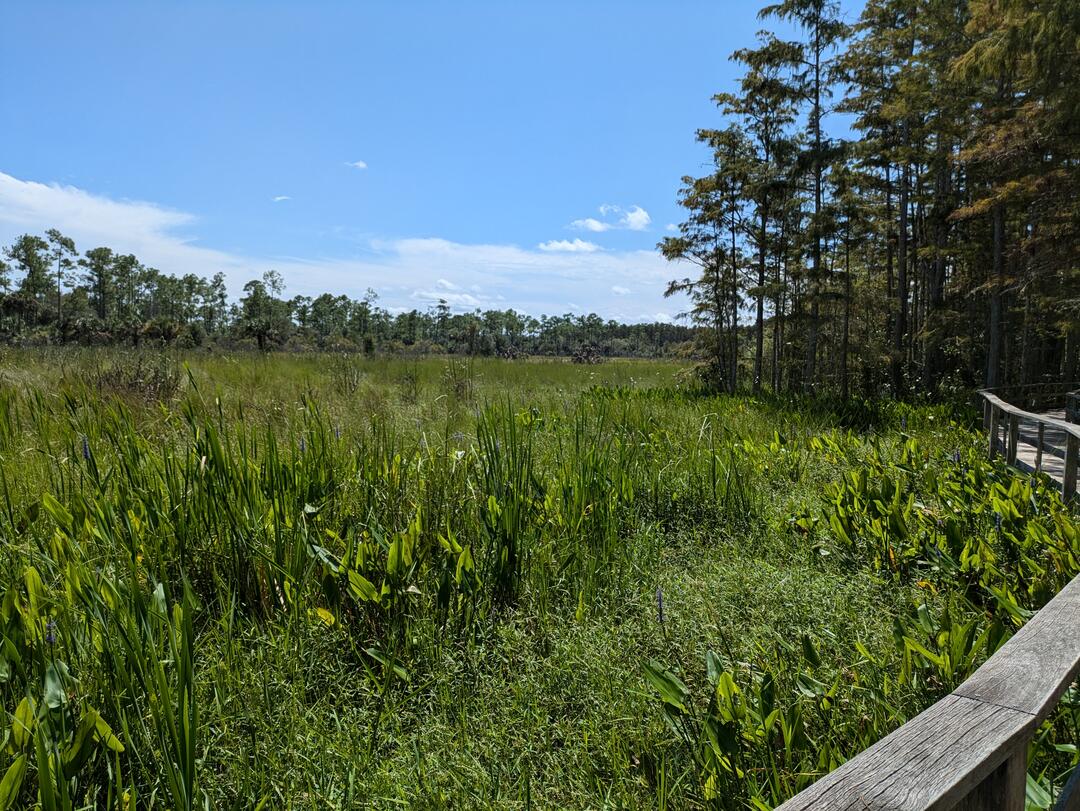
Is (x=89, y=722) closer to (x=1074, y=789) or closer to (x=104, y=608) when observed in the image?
(x=104, y=608)

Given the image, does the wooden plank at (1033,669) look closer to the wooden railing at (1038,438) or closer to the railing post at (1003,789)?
the railing post at (1003,789)

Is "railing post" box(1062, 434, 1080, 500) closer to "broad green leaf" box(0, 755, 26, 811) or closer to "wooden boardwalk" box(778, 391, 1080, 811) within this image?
"wooden boardwalk" box(778, 391, 1080, 811)

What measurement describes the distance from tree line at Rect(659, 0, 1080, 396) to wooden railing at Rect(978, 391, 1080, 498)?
4423mm

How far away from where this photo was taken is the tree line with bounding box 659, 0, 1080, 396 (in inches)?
379

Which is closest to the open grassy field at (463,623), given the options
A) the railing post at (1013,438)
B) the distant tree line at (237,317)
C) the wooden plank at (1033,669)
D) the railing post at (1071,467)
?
the railing post at (1071,467)

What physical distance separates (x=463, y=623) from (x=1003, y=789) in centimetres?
216

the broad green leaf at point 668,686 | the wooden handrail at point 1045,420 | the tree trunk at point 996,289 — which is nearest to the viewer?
the broad green leaf at point 668,686

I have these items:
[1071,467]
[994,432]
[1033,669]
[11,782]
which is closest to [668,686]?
[1033,669]

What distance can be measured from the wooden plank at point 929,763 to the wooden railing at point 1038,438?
4.78 metres

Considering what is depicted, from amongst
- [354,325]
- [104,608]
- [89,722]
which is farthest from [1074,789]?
[354,325]

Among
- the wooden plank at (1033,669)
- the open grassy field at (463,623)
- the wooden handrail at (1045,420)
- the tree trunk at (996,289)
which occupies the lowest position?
the open grassy field at (463,623)

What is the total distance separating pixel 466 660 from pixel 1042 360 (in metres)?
26.3

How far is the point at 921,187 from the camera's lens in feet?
54.0

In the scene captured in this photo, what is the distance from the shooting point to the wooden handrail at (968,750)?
0.64 m
